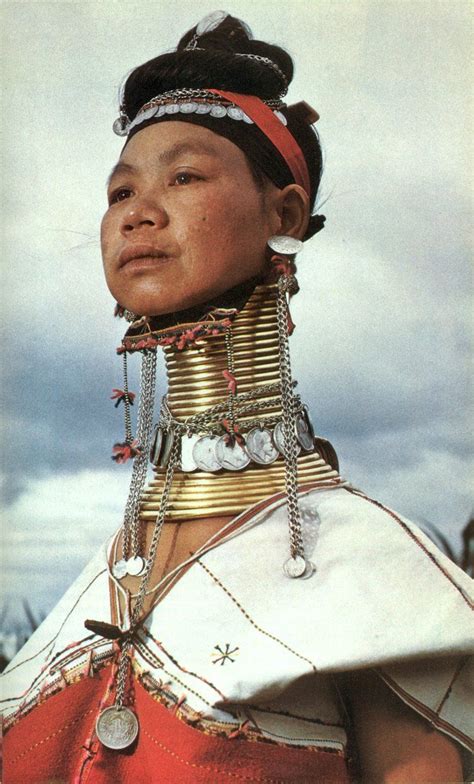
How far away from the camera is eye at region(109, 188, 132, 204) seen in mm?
2645

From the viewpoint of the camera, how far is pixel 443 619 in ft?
7.36

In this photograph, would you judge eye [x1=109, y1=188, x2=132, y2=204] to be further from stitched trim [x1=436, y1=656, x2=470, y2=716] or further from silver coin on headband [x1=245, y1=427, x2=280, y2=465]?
stitched trim [x1=436, y1=656, x2=470, y2=716]

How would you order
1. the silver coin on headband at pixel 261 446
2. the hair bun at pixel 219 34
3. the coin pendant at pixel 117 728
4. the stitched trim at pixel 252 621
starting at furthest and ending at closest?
the hair bun at pixel 219 34 < the silver coin on headband at pixel 261 446 < the coin pendant at pixel 117 728 < the stitched trim at pixel 252 621

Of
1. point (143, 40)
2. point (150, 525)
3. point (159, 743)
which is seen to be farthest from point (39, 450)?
point (143, 40)

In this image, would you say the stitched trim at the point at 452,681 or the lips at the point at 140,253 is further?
the lips at the point at 140,253

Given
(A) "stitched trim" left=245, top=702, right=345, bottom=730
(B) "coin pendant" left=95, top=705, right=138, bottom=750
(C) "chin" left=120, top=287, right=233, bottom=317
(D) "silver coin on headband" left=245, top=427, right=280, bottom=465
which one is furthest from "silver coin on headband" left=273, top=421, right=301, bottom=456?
(B) "coin pendant" left=95, top=705, right=138, bottom=750

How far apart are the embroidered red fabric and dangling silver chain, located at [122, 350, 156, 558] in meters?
0.41

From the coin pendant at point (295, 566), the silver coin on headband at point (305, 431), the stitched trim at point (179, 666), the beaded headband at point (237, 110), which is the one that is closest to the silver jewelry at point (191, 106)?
the beaded headband at point (237, 110)

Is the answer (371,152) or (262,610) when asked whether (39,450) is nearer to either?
(262,610)

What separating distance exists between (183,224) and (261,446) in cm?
62

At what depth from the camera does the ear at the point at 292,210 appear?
8.77 feet

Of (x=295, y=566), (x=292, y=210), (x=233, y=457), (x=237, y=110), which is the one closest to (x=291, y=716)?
(x=295, y=566)

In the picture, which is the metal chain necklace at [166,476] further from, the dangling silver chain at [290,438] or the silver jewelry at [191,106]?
the silver jewelry at [191,106]

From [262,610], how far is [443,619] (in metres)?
0.43
